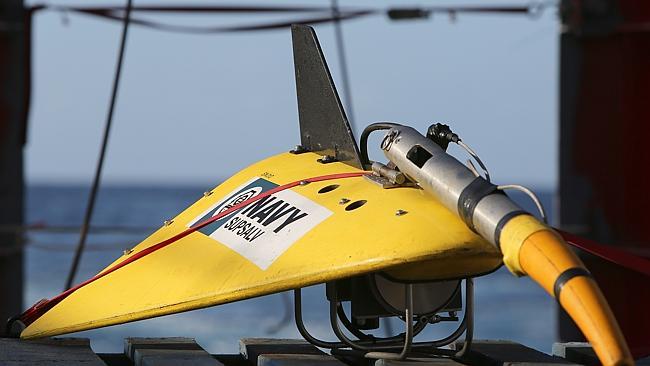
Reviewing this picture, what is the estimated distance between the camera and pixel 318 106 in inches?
162

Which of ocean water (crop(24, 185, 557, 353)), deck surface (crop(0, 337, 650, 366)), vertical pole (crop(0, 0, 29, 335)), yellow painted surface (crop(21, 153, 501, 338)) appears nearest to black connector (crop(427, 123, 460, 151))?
yellow painted surface (crop(21, 153, 501, 338))

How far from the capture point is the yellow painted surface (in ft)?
10.5

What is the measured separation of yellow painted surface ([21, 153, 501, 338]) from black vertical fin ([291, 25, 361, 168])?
0.06m

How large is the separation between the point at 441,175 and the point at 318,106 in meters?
0.87

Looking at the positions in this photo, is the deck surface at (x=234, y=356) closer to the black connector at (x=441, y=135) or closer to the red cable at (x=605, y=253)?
the red cable at (x=605, y=253)

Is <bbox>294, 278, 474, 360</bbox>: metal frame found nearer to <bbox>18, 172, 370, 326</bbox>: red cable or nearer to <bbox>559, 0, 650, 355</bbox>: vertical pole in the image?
<bbox>18, 172, 370, 326</bbox>: red cable

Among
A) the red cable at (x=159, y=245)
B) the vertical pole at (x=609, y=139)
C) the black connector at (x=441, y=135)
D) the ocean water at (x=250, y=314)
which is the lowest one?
the ocean water at (x=250, y=314)

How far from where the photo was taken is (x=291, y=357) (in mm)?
3682

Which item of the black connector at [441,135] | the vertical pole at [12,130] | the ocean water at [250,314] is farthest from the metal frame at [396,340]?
the ocean water at [250,314]

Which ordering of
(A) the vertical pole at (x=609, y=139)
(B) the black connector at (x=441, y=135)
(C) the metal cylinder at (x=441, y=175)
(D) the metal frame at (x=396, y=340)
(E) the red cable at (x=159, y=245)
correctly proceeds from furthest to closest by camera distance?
(A) the vertical pole at (x=609, y=139) < (E) the red cable at (x=159, y=245) < (B) the black connector at (x=441, y=135) < (D) the metal frame at (x=396, y=340) < (C) the metal cylinder at (x=441, y=175)

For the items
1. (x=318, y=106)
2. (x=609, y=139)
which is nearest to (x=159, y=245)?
(x=318, y=106)

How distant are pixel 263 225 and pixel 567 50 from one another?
16.3 ft

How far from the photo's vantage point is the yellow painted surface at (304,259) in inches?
126

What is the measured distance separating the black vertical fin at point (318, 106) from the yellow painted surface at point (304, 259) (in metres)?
0.06
